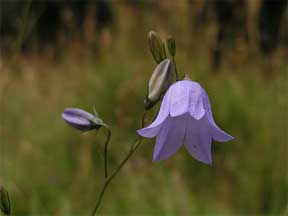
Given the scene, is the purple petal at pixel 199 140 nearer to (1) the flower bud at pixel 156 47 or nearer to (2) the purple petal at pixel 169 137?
(2) the purple petal at pixel 169 137

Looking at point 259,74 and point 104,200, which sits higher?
point 259,74

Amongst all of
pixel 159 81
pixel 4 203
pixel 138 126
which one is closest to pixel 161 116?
pixel 159 81

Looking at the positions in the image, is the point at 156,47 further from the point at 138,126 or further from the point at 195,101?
the point at 138,126

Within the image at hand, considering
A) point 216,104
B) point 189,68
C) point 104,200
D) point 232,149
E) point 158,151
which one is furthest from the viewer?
point 189,68

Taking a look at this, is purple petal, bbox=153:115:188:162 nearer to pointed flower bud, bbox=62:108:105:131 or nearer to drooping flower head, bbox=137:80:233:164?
drooping flower head, bbox=137:80:233:164

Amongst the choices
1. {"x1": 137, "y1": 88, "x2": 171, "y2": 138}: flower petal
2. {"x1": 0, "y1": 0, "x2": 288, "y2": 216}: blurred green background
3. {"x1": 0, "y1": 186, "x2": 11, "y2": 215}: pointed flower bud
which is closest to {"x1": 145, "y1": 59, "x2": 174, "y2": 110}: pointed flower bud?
{"x1": 137, "y1": 88, "x2": 171, "y2": 138}: flower petal

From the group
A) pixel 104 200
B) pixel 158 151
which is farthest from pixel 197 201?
pixel 158 151

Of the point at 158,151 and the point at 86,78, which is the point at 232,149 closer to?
the point at 86,78

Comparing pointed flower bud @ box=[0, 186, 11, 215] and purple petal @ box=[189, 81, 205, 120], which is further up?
purple petal @ box=[189, 81, 205, 120]
